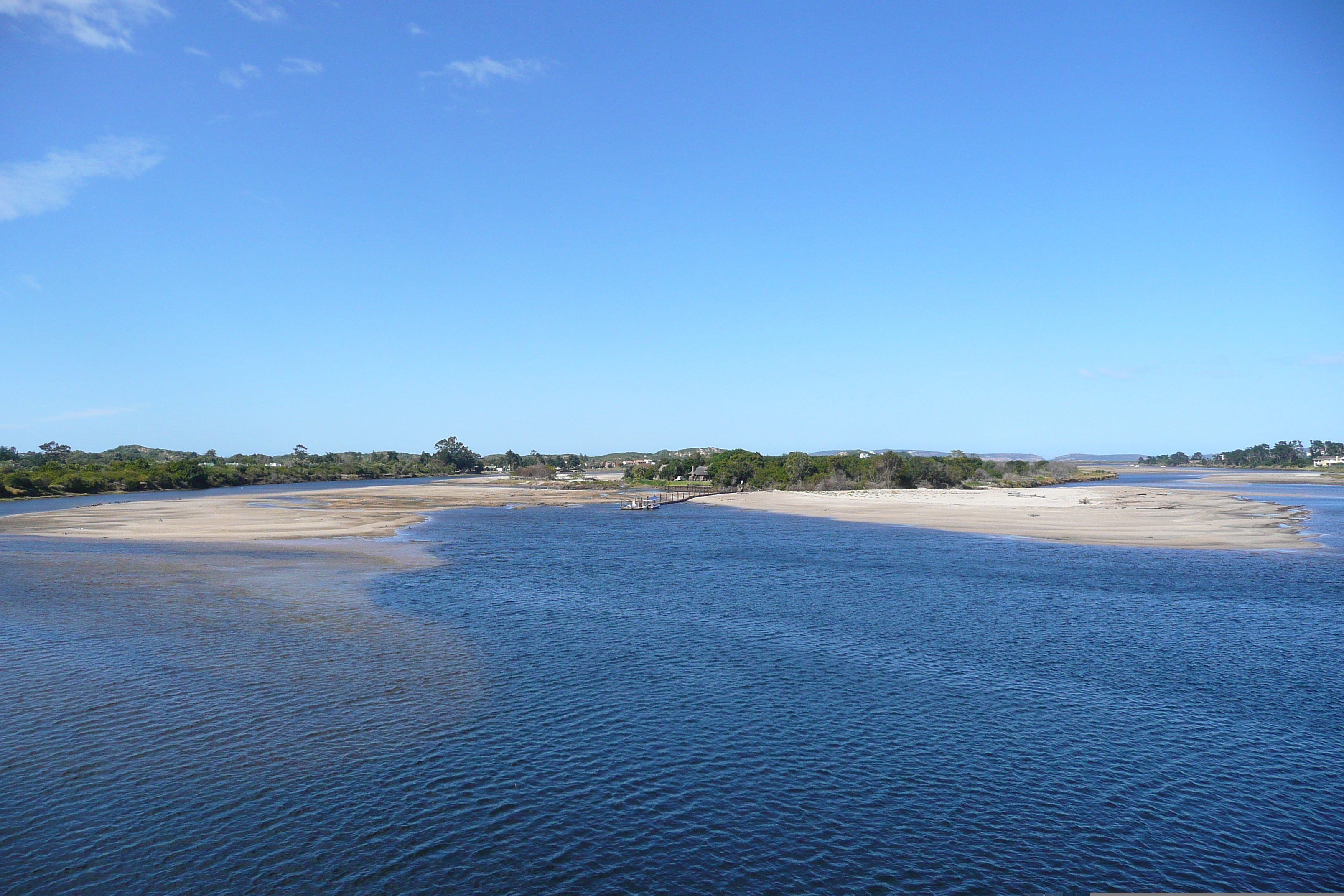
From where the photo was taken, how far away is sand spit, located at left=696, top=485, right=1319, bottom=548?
54.1 metres

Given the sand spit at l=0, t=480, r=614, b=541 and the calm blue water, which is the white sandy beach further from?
the calm blue water

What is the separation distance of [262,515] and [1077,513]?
7860 centimetres

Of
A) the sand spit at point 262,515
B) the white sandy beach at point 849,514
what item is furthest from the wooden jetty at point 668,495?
the sand spit at point 262,515

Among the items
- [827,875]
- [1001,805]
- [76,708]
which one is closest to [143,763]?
[76,708]

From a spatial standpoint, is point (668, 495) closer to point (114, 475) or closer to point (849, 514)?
point (849, 514)

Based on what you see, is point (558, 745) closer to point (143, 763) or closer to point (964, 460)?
point (143, 763)

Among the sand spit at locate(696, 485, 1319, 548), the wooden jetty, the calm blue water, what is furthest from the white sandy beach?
the calm blue water

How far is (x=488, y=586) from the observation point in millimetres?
35625

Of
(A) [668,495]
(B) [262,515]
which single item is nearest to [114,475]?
(B) [262,515]

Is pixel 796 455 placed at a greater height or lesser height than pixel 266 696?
greater

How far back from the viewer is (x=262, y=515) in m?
73.4

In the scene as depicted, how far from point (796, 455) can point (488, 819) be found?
113126mm

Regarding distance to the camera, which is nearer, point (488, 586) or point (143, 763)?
point (143, 763)

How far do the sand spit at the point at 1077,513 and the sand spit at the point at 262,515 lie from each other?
1354 inches
